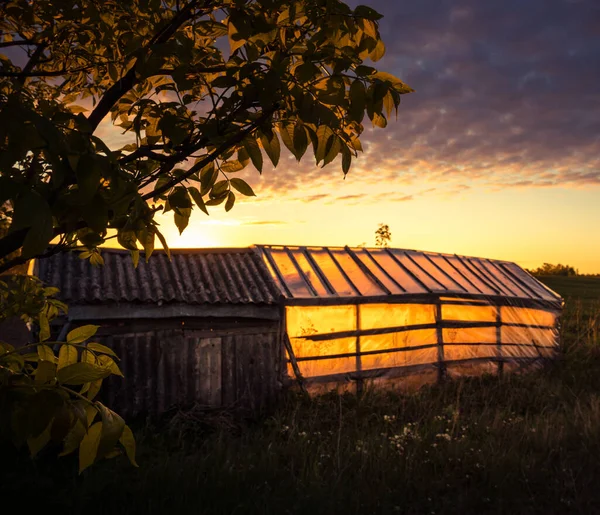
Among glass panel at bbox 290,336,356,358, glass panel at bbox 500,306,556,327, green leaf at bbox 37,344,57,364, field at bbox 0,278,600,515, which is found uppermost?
green leaf at bbox 37,344,57,364

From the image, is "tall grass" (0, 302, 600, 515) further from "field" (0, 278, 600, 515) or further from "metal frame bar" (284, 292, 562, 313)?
"metal frame bar" (284, 292, 562, 313)

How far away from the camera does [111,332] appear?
10.3 m

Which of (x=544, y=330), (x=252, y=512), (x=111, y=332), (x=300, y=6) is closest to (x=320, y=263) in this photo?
(x=111, y=332)

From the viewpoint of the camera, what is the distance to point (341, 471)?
6.47 meters

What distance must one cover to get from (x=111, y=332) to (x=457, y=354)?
9.06 m

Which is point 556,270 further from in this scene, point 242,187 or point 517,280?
point 242,187

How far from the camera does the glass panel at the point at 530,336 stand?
1559 cm

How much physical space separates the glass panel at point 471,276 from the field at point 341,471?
17.4 ft

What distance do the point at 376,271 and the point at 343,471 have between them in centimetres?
827

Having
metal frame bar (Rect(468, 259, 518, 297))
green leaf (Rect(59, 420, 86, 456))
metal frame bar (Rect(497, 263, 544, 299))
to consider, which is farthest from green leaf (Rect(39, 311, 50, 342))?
metal frame bar (Rect(497, 263, 544, 299))

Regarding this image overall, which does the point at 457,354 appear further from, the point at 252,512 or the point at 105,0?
the point at 105,0

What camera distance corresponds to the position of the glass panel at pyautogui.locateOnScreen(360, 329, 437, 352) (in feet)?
43.4

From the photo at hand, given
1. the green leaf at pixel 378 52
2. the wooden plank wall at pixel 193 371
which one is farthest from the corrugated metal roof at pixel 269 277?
the green leaf at pixel 378 52

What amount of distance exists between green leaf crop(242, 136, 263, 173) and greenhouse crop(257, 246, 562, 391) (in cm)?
968
